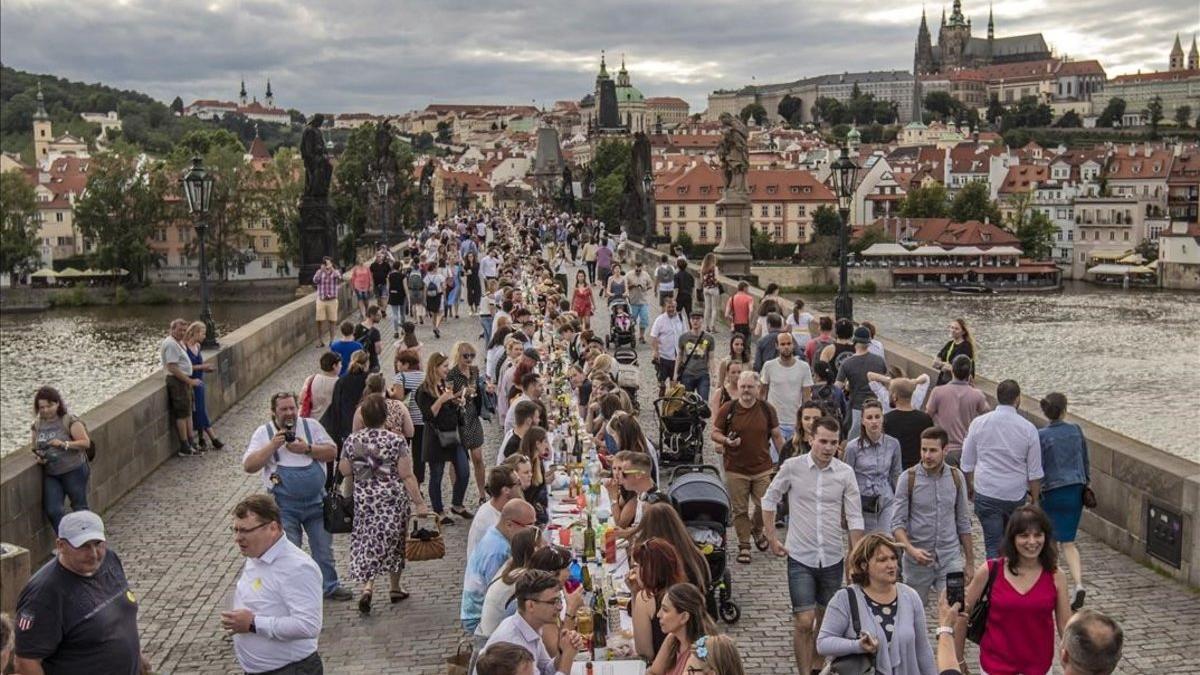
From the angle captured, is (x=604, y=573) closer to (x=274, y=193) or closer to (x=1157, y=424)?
(x=1157, y=424)

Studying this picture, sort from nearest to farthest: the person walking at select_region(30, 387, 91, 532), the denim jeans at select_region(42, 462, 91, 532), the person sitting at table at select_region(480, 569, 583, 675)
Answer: the person sitting at table at select_region(480, 569, 583, 675) → the person walking at select_region(30, 387, 91, 532) → the denim jeans at select_region(42, 462, 91, 532)

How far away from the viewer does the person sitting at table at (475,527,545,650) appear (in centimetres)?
526

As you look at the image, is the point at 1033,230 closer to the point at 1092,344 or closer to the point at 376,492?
the point at 1092,344

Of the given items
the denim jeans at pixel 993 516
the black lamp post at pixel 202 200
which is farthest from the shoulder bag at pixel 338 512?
the black lamp post at pixel 202 200

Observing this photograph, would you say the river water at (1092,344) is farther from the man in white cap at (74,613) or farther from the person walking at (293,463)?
the man in white cap at (74,613)

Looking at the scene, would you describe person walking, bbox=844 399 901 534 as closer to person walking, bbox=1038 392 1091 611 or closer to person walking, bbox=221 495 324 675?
person walking, bbox=1038 392 1091 611

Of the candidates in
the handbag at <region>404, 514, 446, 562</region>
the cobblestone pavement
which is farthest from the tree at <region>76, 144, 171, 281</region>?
the handbag at <region>404, 514, 446, 562</region>

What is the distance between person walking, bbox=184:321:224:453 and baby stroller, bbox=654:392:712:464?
5.24 metres

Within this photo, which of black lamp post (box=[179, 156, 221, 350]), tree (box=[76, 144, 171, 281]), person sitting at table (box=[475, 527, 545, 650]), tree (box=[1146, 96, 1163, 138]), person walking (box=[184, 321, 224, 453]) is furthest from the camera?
tree (box=[1146, 96, 1163, 138])

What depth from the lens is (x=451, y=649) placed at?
7.25 m

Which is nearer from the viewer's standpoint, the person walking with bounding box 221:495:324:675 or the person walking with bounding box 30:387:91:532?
the person walking with bounding box 221:495:324:675

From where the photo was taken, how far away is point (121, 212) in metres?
82.4

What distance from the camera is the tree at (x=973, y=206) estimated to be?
114 m

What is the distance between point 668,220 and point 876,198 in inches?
1086
